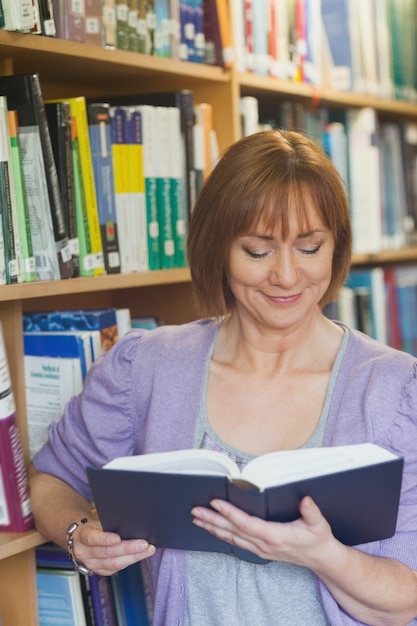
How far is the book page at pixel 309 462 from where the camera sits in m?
1.15

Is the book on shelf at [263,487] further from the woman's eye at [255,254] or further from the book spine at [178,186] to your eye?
the book spine at [178,186]

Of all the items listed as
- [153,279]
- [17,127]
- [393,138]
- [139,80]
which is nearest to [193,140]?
[139,80]

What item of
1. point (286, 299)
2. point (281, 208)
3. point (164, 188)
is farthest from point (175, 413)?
point (164, 188)

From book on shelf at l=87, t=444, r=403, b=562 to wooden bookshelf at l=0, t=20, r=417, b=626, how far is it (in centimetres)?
37

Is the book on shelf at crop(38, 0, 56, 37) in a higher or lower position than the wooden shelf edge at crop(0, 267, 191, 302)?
higher

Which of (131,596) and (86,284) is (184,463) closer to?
(86,284)

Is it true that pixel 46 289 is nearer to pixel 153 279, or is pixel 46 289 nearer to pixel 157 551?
pixel 153 279

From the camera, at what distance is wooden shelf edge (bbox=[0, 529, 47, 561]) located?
1545mm

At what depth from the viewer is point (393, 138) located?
2.91 m

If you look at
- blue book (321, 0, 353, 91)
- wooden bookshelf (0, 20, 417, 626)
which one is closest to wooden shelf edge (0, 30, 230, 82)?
wooden bookshelf (0, 20, 417, 626)

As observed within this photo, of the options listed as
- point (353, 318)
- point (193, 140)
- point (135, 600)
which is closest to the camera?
point (135, 600)

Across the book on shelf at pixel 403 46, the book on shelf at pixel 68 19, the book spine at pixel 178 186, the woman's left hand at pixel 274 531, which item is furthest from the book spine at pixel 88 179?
the book on shelf at pixel 403 46

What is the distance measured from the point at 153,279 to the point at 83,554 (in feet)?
1.99

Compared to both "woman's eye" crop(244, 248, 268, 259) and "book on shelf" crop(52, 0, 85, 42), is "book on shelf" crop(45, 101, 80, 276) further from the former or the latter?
"woman's eye" crop(244, 248, 268, 259)
